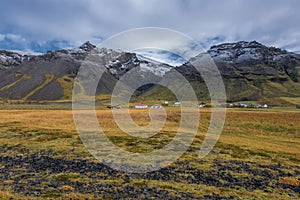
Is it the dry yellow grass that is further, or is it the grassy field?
the dry yellow grass

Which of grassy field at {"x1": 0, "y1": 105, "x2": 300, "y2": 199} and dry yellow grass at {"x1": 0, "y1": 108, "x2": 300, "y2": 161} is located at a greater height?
dry yellow grass at {"x1": 0, "y1": 108, "x2": 300, "y2": 161}

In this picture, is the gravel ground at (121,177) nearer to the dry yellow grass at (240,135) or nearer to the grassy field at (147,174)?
the grassy field at (147,174)

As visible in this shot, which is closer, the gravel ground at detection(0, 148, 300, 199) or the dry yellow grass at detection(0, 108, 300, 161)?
the gravel ground at detection(0, 148, 300, 199)

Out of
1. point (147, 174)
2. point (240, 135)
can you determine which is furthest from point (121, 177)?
point (240, 135)

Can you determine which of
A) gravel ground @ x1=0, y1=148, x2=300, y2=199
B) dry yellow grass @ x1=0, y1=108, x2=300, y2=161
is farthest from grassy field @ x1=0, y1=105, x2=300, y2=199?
dry yellow grass @ x1=0, y1=108, x2=300, y2=161

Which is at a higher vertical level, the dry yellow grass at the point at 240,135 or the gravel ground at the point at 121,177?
the dry yellow grass at the point at 240,135

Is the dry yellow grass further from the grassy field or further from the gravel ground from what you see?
the gravel ground

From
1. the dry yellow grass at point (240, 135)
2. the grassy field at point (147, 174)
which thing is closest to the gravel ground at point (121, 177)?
the grassy field at point (147, 174)

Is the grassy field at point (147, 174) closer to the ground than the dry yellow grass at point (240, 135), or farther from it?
closer to the ground

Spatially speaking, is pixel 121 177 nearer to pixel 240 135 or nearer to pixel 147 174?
pixel 147 174

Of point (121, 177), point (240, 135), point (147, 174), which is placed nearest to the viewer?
point (121, 177)

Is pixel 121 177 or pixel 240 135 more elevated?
pixel 240 135

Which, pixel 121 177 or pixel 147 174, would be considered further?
pixel 147 174

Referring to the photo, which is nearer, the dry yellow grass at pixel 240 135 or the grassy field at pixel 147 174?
the grassy field at pixel 147 174
